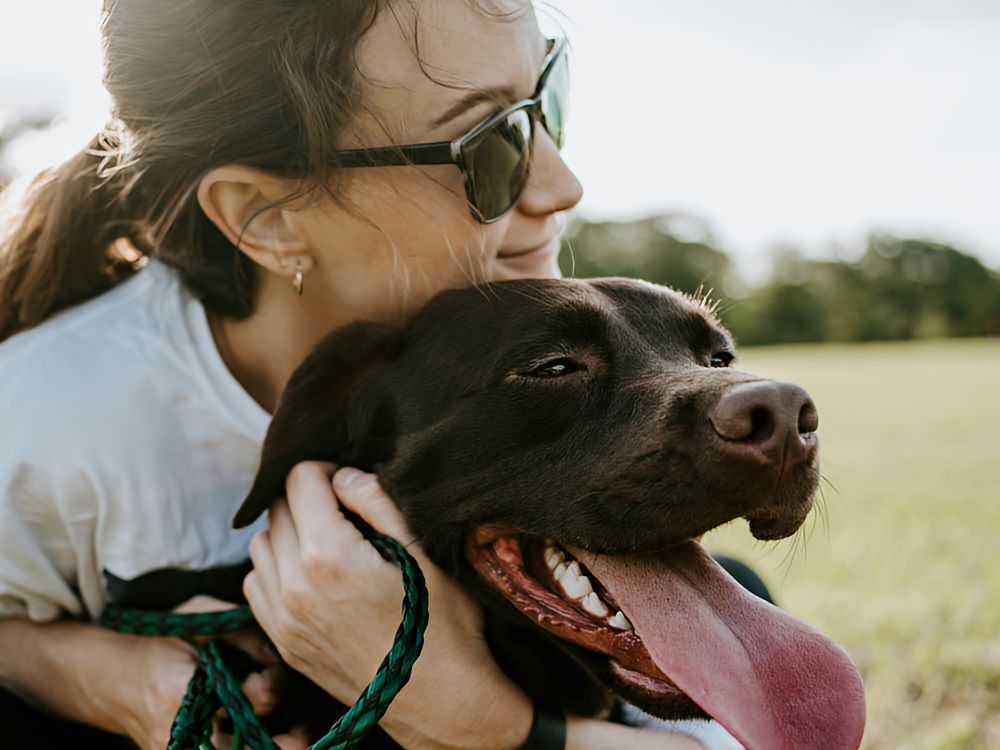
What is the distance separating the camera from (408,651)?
187cm

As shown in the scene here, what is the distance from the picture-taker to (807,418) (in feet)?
5.81

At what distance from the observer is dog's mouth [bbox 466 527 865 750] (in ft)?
5.87

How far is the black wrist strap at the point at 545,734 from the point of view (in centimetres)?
228

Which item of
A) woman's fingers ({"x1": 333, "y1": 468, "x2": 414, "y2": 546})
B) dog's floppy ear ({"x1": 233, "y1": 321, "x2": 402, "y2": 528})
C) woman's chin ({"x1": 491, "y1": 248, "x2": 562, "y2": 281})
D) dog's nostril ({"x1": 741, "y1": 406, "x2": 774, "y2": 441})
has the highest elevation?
dog's nostril ({"x1": 741, "y1": 406, "x2": 774, "y2": 441})

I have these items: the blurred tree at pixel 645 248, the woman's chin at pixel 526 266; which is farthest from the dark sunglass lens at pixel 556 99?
the blurred tree at pixel 645 248

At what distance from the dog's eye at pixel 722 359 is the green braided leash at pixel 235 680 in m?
0.97

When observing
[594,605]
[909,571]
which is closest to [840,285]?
[909,571]

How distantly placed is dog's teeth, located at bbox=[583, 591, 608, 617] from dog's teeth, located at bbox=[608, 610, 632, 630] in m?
0.03

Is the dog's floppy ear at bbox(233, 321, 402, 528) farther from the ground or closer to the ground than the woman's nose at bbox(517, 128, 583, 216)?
closer to the ground

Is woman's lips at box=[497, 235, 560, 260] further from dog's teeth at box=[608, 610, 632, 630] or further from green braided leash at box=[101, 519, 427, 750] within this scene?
dog's teeth at box=[608, 610, 632, 630]

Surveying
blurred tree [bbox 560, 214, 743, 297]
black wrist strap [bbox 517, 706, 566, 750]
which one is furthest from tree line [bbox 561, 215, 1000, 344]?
black wrist strap [bbox 517, 706, 566, 750]

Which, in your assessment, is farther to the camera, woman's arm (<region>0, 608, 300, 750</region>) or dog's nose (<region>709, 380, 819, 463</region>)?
woman's arm (<region>0, 608, 300, 750</region>)

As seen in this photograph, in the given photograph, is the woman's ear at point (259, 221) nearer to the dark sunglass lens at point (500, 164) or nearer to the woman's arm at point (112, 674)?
the dark sunglass lens at point (500, 164)

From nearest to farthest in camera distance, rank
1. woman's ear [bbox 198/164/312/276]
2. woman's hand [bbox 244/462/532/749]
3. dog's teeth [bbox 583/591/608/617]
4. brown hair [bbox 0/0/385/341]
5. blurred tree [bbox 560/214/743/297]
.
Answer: dog's teeth [bbox 583/591/608/617] < woman's hand [bbox 244/462/532/749] < brown hair [bbox 0/0/385/341] < woman's ear [bbox 198/164/312/276] < blurred tree [bbox 560/214/743/297]
